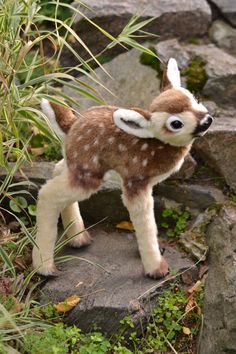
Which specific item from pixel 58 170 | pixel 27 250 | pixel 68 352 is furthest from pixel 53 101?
pixel 68 352

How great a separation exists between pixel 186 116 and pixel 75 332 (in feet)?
3.65

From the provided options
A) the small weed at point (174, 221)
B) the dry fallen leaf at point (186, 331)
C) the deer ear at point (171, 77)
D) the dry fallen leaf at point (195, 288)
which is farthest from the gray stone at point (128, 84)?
the dry fallen leaf at point (186, 331)

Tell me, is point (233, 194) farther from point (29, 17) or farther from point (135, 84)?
point (29, 17)

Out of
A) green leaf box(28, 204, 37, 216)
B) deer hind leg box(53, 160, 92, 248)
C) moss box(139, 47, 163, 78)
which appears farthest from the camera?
moss box(139, 47, 163, 78)

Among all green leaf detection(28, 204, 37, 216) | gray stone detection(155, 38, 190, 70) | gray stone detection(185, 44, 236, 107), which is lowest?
green leaf detection(28, 204, 37, 216)

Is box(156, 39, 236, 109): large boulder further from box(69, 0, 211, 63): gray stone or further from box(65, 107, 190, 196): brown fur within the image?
box(65, 107, 190, 196): brown fur

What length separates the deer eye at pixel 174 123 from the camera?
290cm

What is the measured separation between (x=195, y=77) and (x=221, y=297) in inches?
64.3

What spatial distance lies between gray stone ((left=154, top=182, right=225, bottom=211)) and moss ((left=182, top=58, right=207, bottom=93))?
2.32 feet

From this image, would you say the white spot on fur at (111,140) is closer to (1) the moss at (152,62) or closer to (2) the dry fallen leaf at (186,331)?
(2) the dry fallen leaf at (186,331)

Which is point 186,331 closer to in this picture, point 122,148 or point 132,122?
point 122,148

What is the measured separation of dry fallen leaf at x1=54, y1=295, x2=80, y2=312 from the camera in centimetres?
318

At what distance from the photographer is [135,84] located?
4.21 meters

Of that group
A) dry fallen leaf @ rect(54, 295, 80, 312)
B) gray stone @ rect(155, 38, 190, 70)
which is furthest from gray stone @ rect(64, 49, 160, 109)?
dry fallen leaf @ rect(54, 295, 80, 312)
